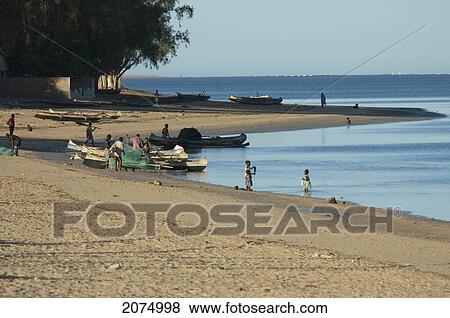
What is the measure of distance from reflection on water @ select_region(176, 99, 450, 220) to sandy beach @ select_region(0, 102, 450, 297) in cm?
447

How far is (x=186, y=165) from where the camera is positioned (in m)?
34.3

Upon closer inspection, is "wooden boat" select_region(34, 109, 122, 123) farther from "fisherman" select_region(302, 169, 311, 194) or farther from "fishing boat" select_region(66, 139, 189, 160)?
"fisherman" select_region(302, 169, 311, 194)

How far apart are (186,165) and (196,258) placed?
20.2m

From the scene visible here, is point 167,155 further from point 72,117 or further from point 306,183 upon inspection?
point 72,117

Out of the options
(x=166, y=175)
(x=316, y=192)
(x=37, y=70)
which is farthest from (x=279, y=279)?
(x=37, y=70)

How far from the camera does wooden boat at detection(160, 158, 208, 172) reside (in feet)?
111

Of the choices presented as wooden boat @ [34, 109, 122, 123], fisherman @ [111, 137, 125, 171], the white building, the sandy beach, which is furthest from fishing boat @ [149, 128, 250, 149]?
the white building

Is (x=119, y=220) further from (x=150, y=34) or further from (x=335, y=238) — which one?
(x=150, y=34)

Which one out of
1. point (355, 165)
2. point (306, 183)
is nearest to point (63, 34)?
point (355, 165)

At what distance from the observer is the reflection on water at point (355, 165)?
28.2 m

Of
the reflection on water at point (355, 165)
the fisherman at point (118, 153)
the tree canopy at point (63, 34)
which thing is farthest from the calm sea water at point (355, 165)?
the tree canopy at point (63, 34)

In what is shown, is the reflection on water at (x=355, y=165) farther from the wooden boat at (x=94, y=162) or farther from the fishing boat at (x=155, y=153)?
the wooden boat at (x=94, y=162)

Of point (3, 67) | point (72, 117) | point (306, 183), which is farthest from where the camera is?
point (3, 67)

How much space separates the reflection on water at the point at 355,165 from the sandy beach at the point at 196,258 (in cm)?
447
